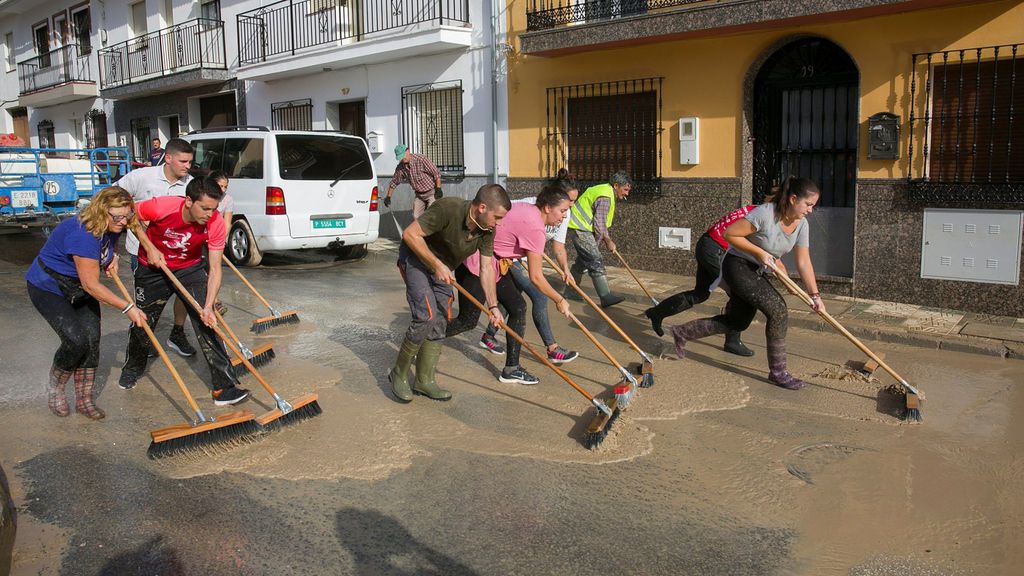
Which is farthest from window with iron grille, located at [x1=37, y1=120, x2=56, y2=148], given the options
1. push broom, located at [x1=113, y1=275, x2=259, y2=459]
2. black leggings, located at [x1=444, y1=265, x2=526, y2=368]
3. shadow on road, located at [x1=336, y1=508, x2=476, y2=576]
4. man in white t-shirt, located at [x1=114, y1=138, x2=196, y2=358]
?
shadow on road, located at [x1=336, y1=508, x2=476, y2=576]

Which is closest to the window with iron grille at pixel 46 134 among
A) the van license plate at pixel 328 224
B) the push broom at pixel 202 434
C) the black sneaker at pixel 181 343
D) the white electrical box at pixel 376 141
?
the white electrical box at pixel 376 141

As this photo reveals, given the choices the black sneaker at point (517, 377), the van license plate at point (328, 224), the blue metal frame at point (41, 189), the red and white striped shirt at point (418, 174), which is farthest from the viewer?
the blue metal frame at point (41, 189)

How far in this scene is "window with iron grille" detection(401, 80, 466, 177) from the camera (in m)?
14.4

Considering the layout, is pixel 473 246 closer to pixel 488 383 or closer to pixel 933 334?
pixel 488 383

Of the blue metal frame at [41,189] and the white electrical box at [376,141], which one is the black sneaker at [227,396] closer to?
the blue metal frame at [41,189]

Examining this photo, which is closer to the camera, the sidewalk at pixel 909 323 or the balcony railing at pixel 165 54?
the sidewalk at pixel 909 323

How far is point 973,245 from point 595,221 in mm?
3780

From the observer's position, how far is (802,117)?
396 inches

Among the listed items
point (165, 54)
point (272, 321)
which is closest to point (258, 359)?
point (272, 321)

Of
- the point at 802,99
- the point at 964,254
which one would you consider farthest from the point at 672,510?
the point at 802,99

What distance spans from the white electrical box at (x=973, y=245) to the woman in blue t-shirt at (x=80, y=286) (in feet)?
24.3

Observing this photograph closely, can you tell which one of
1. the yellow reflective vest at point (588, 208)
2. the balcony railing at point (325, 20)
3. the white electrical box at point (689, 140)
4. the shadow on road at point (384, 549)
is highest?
the balcony railing at point (325, 20)

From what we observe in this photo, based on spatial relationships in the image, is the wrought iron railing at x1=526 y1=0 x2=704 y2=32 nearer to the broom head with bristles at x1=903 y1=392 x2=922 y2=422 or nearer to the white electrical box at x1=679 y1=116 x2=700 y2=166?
the white electrical box at x1=679 y1=116 x2=700 y2=166

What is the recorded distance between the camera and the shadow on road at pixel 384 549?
3479 millimetres
